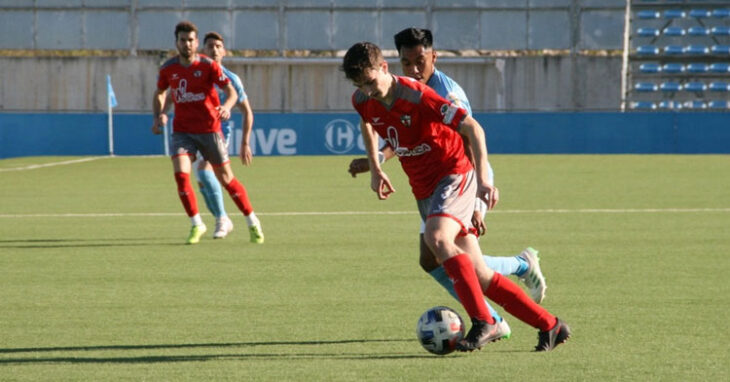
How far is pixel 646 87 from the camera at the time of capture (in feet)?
122

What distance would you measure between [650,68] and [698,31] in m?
1.98

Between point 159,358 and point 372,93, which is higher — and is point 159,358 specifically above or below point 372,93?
below

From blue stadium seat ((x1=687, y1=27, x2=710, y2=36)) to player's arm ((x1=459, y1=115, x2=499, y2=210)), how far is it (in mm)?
34154

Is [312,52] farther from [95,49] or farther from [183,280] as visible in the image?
[183,280]

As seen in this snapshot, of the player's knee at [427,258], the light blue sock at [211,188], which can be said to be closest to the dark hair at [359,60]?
the player's knee at [427,258]

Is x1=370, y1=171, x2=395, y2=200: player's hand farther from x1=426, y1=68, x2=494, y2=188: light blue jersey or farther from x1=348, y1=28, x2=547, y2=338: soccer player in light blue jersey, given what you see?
x1=426, y1=68, x2=494, y2=188: light blue jersey

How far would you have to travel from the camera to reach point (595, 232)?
11.7 meters

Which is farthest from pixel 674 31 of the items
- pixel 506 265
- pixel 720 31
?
pixel 506 265

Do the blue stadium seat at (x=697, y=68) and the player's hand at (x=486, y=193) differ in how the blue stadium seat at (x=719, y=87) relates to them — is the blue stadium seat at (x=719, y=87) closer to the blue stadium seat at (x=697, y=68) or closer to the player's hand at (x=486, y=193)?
the blue stadium seat at (x=697, y=68)

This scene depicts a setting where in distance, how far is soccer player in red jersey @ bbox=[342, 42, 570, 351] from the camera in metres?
5.41

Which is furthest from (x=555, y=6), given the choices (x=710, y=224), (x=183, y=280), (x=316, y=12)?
(x=183, y=280)

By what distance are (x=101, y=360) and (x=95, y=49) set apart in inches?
1363

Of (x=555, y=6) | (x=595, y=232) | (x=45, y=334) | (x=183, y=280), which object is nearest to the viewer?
→ (x=45, y=334)

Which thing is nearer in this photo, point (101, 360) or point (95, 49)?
point (101, 360)
